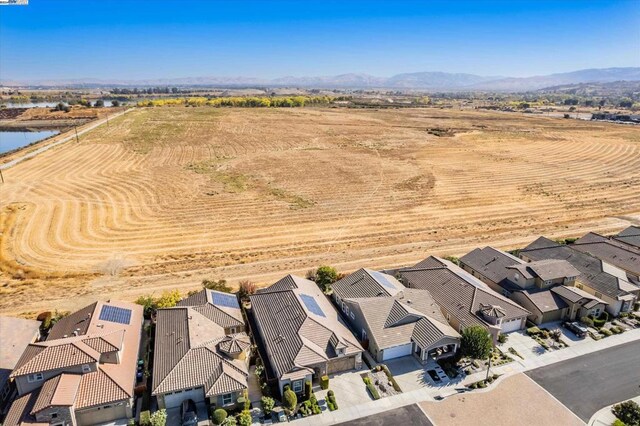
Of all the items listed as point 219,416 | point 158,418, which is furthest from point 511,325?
point 158,418

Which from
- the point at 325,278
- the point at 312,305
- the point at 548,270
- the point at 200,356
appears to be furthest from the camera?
the point at 325,278

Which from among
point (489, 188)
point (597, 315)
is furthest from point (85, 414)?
point (489, 188)

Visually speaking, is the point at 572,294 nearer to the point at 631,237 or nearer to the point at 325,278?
the point at 631,237

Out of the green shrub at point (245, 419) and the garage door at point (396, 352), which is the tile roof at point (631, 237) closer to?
the garage door at point (396, 352)

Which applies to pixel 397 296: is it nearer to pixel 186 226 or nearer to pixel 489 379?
pixel 489 379

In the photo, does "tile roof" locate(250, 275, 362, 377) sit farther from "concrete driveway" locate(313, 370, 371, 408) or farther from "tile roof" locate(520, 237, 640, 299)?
"tile roof" locate(520, 237, 640, 299)
